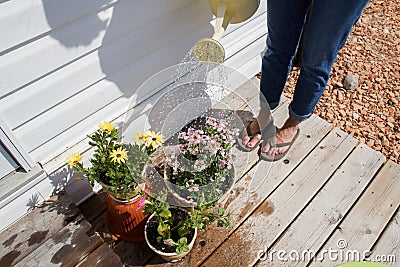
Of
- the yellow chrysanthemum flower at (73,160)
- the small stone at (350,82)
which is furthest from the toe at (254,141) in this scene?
the small stone at (350,82)

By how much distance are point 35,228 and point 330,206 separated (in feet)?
3.98

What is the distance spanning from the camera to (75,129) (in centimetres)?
122

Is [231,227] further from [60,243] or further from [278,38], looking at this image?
[278,38]

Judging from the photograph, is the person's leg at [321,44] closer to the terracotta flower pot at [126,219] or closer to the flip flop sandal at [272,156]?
the flip flop sandal at [272,156]

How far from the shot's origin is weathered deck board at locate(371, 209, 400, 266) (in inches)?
52.4

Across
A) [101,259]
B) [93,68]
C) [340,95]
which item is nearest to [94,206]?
[101,259]

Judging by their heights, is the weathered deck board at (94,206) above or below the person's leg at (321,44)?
below

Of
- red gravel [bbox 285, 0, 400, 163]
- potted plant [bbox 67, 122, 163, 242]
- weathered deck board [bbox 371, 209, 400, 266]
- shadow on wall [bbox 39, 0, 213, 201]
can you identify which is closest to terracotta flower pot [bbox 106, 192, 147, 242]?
potted plant [bbox 67, 122, 163, 242]

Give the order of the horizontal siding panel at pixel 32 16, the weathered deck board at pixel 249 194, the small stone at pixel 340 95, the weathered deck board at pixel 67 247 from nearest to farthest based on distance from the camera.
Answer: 1. the horizontal siding panel at pixel 32 16
2. the weathered deck board at pixel 67 247
3. the weathered deck board at pixel 249 194
4. the small stone at pixel 340 95

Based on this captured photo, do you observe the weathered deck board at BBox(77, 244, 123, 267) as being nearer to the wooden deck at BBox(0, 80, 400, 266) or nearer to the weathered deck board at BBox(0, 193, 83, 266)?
the wooden deck at BBox(0, 80, 400, 266)

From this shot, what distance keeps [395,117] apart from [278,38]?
3.47 feet

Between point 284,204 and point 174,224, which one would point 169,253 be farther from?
point 284,204

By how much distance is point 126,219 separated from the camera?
1.24 metres

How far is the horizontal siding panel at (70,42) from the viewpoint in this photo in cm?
91
